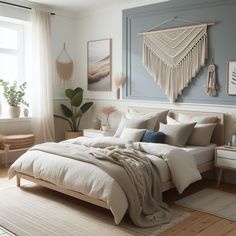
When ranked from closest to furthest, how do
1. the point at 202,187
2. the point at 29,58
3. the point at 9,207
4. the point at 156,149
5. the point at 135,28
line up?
the point at 9,207 → the point at 156,149 → the point at 202,187 → the point at 135,28 → the point at 29,58

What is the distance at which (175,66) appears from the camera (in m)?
5.12

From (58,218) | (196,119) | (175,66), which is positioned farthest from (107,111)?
(58,218)

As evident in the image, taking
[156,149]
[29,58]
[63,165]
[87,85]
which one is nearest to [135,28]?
[87,85]

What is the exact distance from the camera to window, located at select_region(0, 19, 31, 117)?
19.5ft

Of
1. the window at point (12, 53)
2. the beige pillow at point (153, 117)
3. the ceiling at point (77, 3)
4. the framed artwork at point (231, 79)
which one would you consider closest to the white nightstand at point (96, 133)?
the beige pillow at point (153, 117)

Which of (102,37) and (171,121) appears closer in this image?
(171,121)

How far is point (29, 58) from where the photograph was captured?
6.12m

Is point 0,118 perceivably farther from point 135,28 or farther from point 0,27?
point 135,28

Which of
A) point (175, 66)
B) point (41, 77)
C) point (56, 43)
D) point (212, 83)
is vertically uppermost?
point (56, 43)

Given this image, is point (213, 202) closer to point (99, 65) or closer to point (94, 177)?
point (94, 177)

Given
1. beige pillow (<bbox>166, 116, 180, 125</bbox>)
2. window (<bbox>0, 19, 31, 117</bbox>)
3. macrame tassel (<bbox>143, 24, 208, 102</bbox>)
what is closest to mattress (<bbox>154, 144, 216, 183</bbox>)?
beige pillow (<bbox>166, 116, 180, 125</bbox>)

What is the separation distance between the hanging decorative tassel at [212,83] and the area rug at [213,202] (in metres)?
1.37

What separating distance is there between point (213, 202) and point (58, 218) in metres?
1.75

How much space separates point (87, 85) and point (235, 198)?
361 cm
